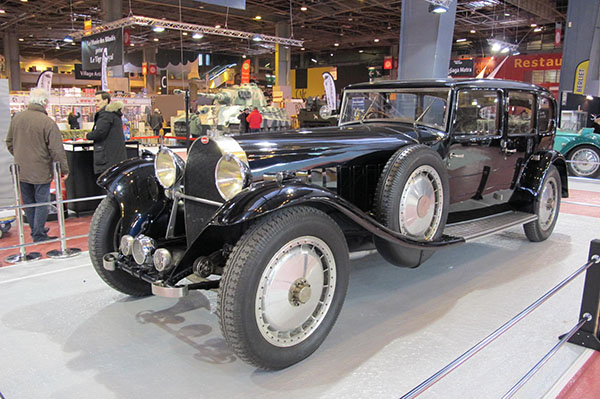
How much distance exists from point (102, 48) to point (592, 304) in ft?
38.6

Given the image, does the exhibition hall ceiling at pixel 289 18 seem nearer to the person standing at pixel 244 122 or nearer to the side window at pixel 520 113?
Result: the person standing at pixel 244 122

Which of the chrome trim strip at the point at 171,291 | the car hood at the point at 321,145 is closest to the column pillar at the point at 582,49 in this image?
the car hood at the point at 321,145

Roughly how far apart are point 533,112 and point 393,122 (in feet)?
5.70

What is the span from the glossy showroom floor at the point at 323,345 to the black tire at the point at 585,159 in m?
6.37

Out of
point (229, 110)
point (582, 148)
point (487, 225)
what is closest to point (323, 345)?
point (487, 225)

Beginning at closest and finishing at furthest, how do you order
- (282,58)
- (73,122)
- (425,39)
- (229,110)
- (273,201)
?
(273,201) < (425,39) < (73,122) < (229,110) < (282,58)

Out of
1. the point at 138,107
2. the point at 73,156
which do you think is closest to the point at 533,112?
the point at 73,156

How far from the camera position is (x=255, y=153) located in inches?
109

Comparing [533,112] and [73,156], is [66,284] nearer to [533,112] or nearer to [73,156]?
[73,156]

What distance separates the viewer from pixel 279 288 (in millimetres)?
2297

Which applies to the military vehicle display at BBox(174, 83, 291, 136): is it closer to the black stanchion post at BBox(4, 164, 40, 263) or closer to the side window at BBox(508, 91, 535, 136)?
the black stanchion post at BBox(4, 164, 40, 263)

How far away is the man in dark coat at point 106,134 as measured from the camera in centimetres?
536

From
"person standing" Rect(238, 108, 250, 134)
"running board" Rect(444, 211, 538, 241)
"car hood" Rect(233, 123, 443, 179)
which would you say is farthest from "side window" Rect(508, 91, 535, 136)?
"person standing" Rect(238, 108, 250, 134)

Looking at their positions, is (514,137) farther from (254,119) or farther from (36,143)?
(254,119)
